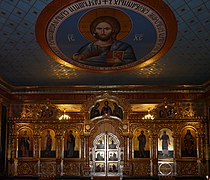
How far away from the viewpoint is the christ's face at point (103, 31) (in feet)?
38.8

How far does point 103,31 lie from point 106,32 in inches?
5.7

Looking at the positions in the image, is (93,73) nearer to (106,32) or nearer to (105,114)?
(105,114)

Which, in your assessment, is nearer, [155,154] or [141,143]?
→ [155,154]

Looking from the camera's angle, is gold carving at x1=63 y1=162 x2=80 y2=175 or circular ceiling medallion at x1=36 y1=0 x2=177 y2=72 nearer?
circular ceiling medallion at x1=36 y1=0 x2=177 y2=72

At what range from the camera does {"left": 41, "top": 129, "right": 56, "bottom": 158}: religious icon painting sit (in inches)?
791

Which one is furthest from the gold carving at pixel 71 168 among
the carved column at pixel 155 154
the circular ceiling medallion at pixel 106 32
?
the circular ceiling medallion at pixel 106 32


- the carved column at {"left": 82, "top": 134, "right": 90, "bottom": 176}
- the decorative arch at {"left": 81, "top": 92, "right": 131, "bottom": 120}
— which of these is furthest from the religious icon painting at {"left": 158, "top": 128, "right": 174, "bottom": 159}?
the carved column at {"left": 82, "top": 134, "right": 90, "bottom": 176}

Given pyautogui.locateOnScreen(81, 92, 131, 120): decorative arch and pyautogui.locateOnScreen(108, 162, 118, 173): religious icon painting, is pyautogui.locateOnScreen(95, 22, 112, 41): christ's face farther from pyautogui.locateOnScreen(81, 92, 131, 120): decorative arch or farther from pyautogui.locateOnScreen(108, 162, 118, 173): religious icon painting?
pyautogui.locateOnScreen(108, 162, 118, 173): religious icon painting

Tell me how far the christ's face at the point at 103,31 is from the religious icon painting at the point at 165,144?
29.6 ft

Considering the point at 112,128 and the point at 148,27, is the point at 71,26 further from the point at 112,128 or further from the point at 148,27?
the point at 112,128

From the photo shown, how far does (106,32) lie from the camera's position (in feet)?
40.7

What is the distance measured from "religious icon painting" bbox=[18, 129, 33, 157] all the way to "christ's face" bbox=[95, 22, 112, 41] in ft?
32.3

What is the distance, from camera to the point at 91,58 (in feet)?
49.8

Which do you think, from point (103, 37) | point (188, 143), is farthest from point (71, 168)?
point (103, 37)
